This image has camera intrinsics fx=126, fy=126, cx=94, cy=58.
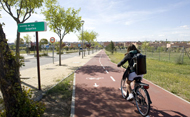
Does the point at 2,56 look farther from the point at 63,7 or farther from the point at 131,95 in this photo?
the point at 63,7

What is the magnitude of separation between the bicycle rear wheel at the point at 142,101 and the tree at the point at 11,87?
2656 mm

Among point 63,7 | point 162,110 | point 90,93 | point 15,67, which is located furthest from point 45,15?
point 162,110

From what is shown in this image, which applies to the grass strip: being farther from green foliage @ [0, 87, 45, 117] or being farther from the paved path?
green foliage @ [0, 87, 45, 117]

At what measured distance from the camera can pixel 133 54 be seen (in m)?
3.64

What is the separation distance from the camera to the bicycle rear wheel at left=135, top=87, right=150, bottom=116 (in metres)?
3.19

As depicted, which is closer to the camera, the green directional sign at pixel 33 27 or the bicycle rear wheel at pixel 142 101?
the bicycle rear wheel at pixel 142 101

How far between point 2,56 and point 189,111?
490 cm

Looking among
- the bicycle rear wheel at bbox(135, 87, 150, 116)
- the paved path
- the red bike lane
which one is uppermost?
the bicycle rear wheel at bbox(135, 87, 150, 116)

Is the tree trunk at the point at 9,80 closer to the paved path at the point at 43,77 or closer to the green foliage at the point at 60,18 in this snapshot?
the paved path at the point at 43,77

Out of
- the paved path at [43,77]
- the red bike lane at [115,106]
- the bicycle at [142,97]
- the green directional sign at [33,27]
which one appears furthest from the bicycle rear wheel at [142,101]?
the green directional sign at [33,27]

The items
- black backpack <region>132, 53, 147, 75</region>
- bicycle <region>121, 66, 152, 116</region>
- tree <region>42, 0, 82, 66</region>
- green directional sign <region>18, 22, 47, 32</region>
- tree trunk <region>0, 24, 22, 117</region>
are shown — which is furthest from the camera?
tree <region>42, 0, 82, 66</region>

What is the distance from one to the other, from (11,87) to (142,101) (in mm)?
3118

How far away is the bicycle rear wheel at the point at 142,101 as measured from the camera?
319 centimetres

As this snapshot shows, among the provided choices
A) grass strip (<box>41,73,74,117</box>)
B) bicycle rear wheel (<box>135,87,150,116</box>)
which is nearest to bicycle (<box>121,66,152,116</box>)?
bicycle rear wheel (<box>135,87,150,116</box>)
